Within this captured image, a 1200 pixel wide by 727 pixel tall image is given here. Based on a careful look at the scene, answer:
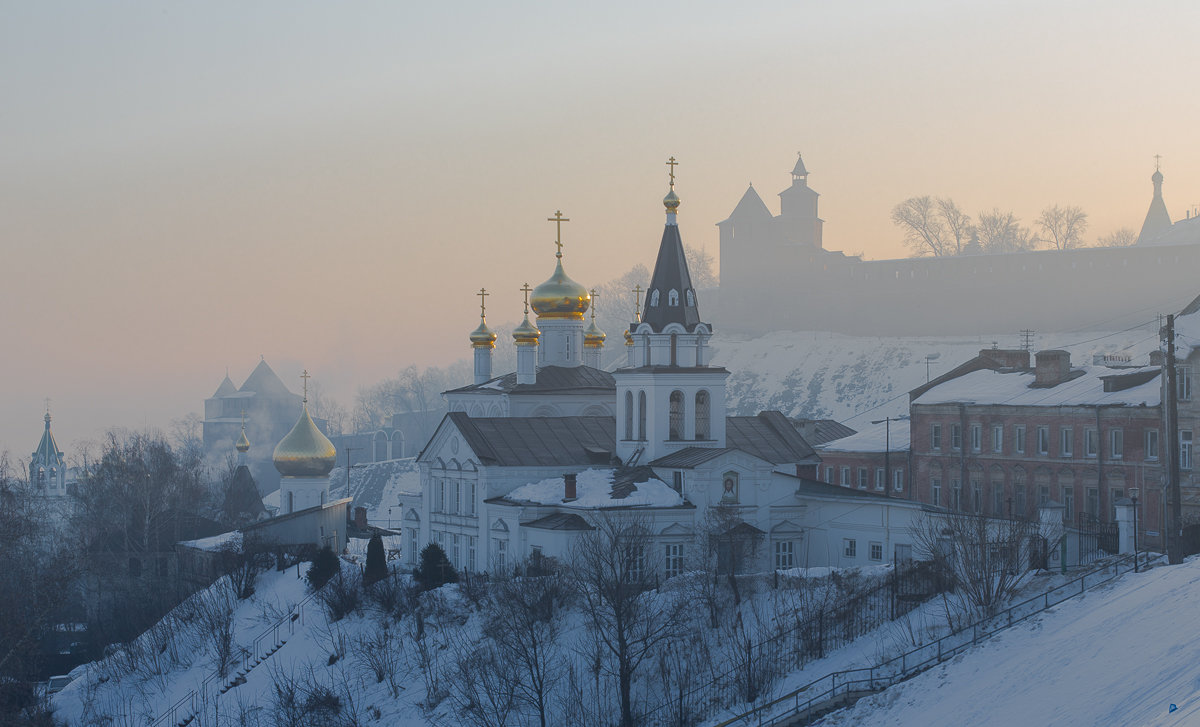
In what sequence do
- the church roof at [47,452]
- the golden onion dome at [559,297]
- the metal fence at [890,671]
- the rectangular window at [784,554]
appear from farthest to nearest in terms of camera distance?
the church roof at [47,452] → the golden onion dome at [559,297] → the rectangular window at [784,554] → the metal fence at [890,671]

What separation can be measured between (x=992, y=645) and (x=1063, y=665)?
196 centimetres

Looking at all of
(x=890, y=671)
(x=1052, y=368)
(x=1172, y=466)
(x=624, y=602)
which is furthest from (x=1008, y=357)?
(x=890, y=671)

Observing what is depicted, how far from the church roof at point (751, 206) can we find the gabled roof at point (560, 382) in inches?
2214

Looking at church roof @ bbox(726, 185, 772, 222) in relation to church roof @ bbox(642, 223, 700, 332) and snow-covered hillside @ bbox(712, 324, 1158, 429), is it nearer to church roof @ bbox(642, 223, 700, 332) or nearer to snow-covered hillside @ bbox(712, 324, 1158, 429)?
snow-covered hillside @ bbox(712, 324, 1158, 429)

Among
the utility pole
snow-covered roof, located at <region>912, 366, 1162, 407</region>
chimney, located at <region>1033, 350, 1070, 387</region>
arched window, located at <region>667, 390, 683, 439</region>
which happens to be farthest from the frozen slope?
arched window, located at <region>667, 390, 683, 439</region>

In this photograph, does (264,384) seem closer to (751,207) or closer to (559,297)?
(751,207)

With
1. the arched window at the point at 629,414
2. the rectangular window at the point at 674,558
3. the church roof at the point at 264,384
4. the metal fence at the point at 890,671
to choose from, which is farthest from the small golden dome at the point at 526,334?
the church roof at the point at 264,384

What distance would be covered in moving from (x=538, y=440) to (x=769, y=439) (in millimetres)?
6167

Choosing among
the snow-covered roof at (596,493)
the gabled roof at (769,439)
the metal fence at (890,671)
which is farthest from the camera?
the gabled roof at (769,439)

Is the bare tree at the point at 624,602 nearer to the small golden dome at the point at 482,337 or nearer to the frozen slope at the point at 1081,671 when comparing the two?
the frozen slope at the point at 1081,671

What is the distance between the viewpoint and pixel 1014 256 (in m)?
88.3

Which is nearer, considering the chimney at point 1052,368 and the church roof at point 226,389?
the chimney at point 1052,368

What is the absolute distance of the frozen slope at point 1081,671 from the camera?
64.2 feet

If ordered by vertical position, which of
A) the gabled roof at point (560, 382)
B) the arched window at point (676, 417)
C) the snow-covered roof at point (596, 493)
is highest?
the gabled roof at point (560, 382)
